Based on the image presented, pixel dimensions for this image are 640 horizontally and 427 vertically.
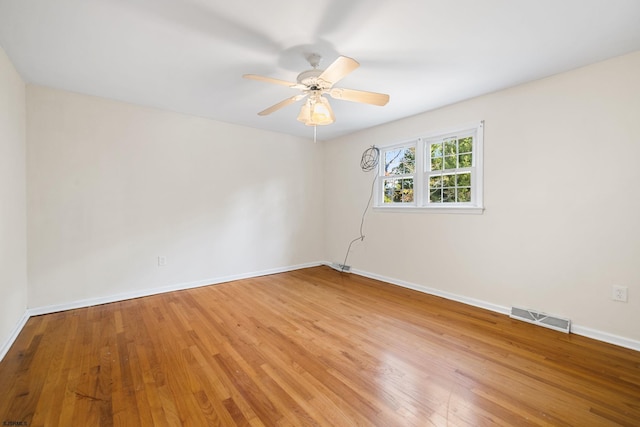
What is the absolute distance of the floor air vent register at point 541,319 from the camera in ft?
8.04

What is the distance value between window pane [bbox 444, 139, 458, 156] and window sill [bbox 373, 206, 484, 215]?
0.69 metres

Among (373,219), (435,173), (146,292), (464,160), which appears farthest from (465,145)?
(146,292)

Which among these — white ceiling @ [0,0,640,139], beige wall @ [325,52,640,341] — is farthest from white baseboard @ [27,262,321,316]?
beige wall @ [325,52,640,341]

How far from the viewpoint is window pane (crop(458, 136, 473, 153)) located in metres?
3.20

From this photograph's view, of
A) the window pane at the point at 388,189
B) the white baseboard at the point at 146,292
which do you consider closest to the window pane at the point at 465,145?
the window pane at the point at 388,189

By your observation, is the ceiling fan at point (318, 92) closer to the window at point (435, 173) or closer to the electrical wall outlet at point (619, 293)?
the window at point (435, 173)

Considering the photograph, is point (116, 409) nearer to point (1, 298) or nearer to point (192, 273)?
point (1, 298)

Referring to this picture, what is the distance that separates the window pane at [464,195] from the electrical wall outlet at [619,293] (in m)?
1.41

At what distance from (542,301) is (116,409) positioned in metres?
3.48

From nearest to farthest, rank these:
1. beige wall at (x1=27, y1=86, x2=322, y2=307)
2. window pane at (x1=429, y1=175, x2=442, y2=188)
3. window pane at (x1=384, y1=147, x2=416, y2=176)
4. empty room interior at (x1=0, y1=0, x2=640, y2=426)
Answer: empty room interior at (x1=0, y1=0, x2=640, y2=426)
beige wall at (x1=27, y1=86, x2=322, y2=307)
window pane at (x1=429, y1=175, x2=442, y2=188)
window pane at (x1=384, y1=147, x2=416, y2=176)

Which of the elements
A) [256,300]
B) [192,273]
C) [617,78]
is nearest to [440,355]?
[256,300]

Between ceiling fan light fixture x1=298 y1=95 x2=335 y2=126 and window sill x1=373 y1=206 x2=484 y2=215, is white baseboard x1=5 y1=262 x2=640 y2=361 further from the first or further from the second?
ceiling fan light fixture x1=298 y1=95 x2=335 y2=126

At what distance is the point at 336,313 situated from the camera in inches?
113

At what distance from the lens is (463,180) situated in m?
3.26
